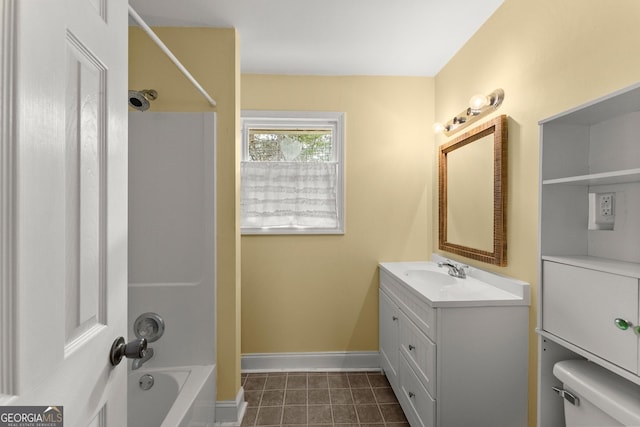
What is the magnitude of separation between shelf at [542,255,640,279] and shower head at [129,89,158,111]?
2.09 m

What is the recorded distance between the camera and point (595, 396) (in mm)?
955

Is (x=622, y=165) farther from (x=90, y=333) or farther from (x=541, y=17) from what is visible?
(x=90, y=333)

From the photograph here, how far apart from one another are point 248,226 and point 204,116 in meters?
1.00

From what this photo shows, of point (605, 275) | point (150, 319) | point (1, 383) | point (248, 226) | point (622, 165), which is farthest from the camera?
point (248, 226)

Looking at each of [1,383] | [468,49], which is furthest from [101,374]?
[468,49]

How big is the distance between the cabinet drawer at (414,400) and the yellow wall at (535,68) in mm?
484

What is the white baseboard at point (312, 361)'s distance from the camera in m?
2.55

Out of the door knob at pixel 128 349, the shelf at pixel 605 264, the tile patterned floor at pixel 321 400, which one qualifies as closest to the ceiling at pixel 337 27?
the shelf at pixel 605 264

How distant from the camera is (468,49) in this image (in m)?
2.10

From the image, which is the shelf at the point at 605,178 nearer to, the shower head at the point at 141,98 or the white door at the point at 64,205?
the white door at the point at 64,205

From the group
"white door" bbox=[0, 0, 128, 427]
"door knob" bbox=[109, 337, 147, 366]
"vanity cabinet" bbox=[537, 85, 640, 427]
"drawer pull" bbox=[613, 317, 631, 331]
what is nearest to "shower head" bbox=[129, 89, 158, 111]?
"white door" bbox=[0, 0, 128, 427]

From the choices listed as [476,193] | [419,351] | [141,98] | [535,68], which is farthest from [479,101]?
[141,98]

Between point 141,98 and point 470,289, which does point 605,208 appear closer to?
point 470,289

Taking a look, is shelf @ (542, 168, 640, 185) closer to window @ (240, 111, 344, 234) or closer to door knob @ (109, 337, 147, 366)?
door knob @ (109, 337, 147, 366)
